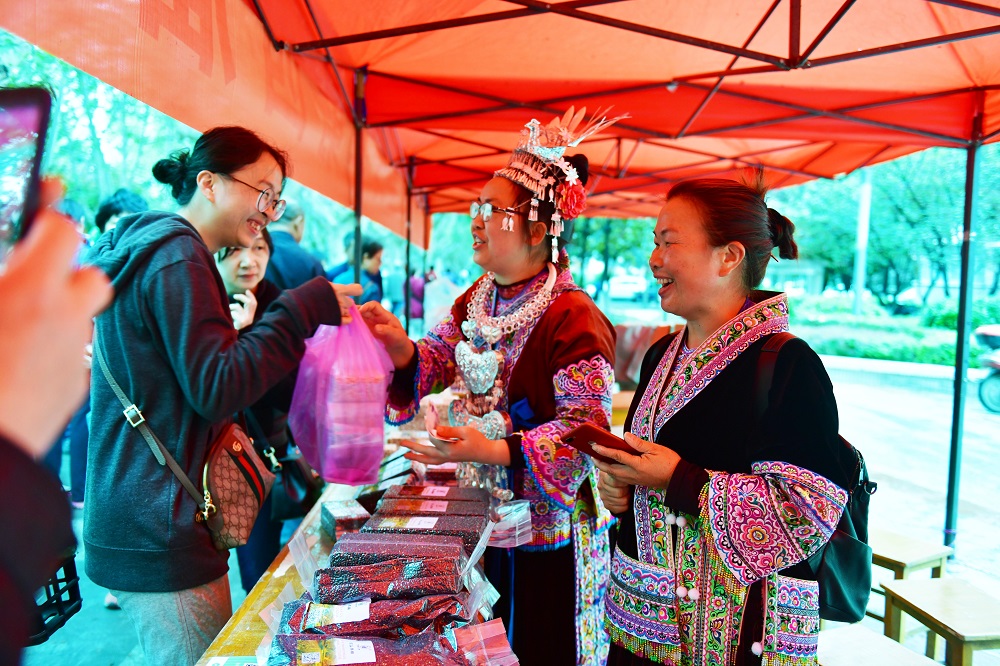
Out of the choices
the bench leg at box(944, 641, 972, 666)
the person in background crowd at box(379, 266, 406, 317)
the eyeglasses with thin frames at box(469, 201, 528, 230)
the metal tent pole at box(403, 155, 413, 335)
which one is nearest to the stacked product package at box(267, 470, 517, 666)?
the eyeglasses with thin frames at box(469, 201, 528, 230)

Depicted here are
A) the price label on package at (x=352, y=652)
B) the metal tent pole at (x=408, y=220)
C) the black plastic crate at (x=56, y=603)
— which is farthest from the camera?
the metal tent pole at (x=408, y=220)

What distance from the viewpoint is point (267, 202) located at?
1520mm

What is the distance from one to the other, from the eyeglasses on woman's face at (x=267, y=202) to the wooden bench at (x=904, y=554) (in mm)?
2793

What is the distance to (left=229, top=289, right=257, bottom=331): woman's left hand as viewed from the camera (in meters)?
2.31

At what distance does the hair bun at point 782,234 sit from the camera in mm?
1470

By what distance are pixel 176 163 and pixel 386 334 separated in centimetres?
79

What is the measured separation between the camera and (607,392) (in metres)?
1.72

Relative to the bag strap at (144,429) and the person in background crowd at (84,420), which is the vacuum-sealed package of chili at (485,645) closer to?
the bag strap at (144,429)

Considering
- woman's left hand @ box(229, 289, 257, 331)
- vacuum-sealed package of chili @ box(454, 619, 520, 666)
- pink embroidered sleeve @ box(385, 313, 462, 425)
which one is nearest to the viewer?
vacuum-sealed package of chili @ box(454, 619, 520, 666)

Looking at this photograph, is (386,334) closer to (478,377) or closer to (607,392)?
(478,377)

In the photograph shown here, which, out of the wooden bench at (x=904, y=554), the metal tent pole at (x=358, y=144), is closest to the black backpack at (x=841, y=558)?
the wooden bench at (x=904, y=554)

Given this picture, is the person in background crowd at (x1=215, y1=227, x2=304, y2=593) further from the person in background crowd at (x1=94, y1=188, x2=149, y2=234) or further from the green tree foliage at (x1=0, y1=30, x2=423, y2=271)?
the person in background crowd at (x1=94, y1=188, x2=149, y2=234)

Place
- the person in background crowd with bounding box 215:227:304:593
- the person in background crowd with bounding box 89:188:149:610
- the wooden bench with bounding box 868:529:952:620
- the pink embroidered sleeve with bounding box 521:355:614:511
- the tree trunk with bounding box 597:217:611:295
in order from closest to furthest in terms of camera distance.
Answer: the pink embroidered sleeve with bounding box 521:355:614:511
the person in background crowd with bounding box 215:227:304:593
the wooden bench with bounding box 868:529:952:620
the person in background crowd with bounding box 89:188:149:610
the tree trunk with bounding box 597:217:611:295

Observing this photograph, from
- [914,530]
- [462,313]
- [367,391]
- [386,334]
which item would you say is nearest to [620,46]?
[462,313]
